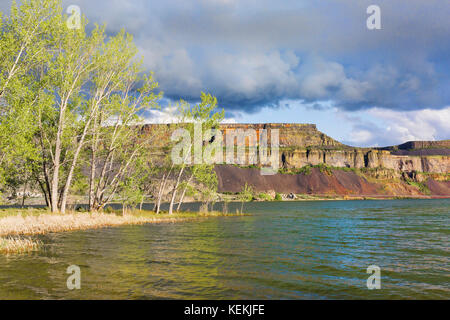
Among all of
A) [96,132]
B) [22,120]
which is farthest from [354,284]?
[96,132]

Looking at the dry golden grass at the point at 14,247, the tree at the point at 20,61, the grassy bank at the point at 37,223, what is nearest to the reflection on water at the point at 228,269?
the dry golden grass at the point at 14,247

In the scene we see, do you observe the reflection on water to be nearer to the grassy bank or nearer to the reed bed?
the grassy bank

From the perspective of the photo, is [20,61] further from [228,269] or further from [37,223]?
[228,269]

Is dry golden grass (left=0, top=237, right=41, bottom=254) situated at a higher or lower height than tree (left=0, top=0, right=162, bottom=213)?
lower

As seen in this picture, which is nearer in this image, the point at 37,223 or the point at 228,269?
the point at 228,269

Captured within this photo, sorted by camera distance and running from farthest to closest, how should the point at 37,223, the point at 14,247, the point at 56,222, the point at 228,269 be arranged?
1. the point at 56,222
2. the point at 37,223
3. the point at 14,247
4. the point at 228,269

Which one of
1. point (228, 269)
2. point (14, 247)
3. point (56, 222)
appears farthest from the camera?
point (56, 222)

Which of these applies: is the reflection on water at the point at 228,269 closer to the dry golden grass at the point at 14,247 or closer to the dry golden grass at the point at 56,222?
the dry golden grass at the point at 14,247

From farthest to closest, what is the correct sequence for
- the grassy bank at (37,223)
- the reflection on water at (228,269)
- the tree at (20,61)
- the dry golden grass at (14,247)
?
1. the tree at (20,61)
2. the grassy bank at (37,223)
3. the dry golden grass at (14,247)
4. the reflection on water at (228,269)

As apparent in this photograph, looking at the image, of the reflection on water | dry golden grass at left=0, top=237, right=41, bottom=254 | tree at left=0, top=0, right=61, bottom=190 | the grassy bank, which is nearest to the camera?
the reflection on water

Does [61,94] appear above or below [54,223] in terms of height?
above

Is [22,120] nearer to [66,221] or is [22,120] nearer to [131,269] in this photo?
[66,221]

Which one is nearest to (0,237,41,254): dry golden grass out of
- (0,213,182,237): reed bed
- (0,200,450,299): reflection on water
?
(0,200,450,299): reflection on water

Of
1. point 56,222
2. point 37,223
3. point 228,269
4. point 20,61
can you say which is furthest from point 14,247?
point 20,61
